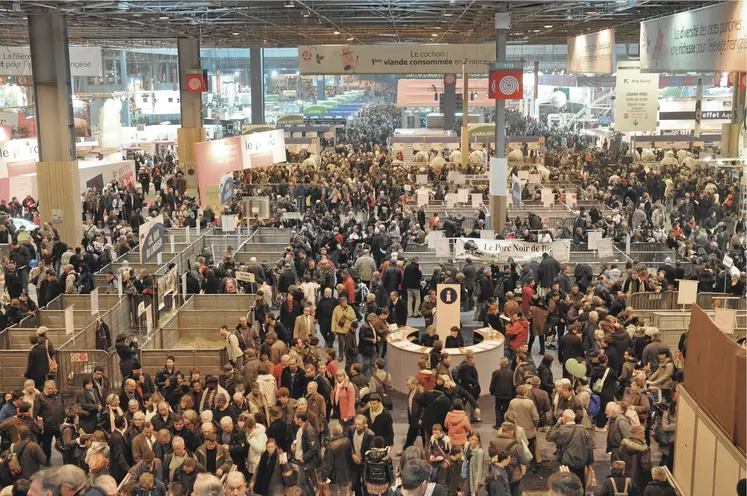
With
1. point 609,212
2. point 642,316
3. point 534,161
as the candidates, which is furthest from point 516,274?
point 534,161

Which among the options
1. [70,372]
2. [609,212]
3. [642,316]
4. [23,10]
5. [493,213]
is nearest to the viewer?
[70,372]

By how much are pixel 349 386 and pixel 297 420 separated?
106 cm

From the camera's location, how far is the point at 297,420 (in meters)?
9.55

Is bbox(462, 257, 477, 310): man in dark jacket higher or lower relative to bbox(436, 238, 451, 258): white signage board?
lower

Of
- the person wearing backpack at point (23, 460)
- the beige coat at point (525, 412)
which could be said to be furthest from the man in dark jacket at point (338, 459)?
the person wearing backpack at point (23, 460)

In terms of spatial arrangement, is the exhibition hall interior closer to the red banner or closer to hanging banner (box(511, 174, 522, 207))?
the red banner

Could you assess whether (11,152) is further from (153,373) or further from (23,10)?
(153,373)

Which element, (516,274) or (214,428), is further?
(516,274)

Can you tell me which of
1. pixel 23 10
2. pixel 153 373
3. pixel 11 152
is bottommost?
pixel 153 373

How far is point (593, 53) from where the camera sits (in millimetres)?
29250

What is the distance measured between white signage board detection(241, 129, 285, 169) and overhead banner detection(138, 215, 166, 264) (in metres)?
9.55

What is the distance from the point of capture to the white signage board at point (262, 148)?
26344mm

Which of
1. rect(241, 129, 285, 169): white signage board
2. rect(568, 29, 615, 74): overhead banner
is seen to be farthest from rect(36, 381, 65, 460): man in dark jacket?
rect(568, 29, 615, 74): overhead banner

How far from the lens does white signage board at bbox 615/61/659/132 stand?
30438 millimetres
